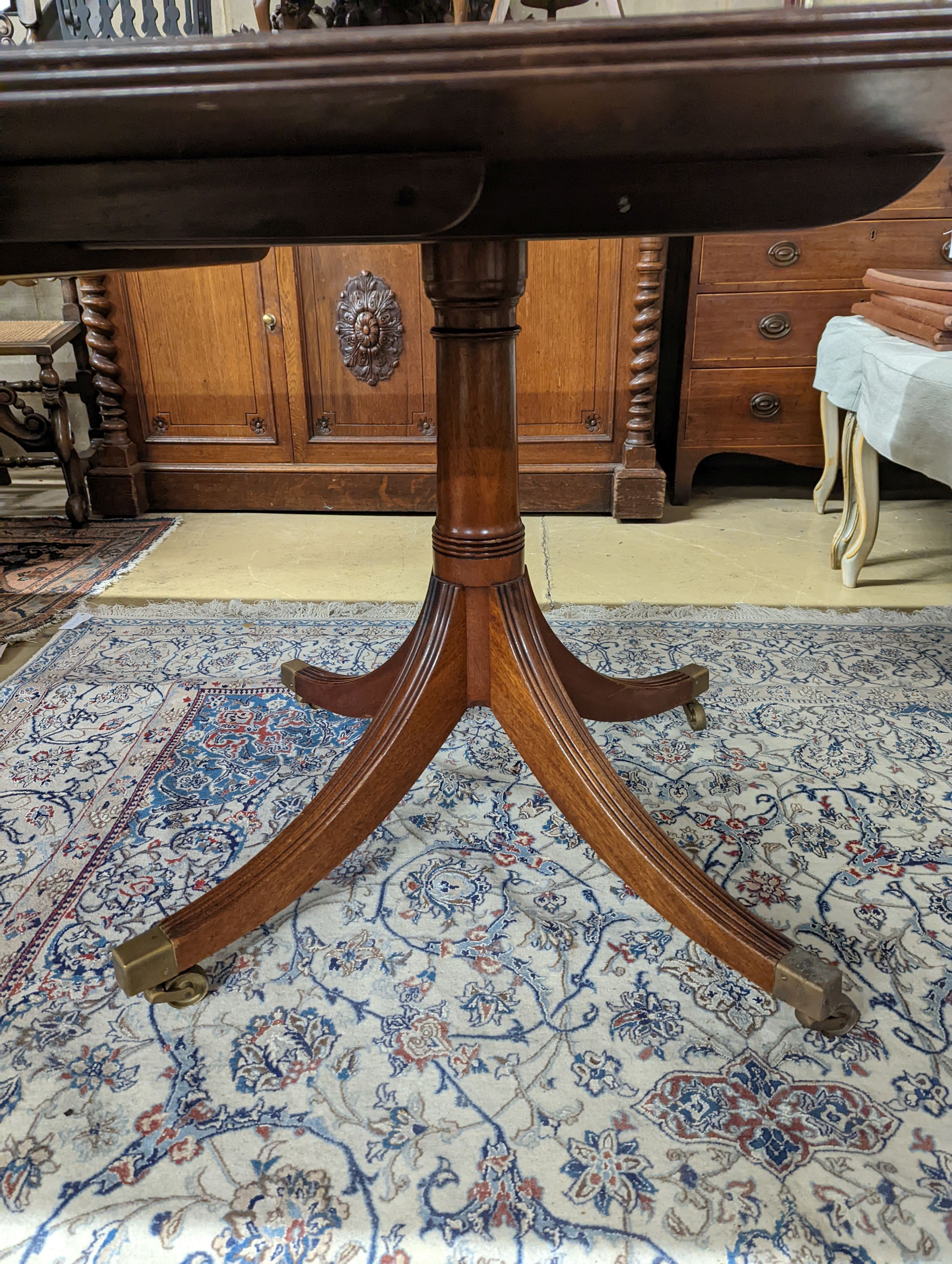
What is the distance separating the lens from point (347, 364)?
2.30m

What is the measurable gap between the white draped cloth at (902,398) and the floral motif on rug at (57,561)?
5.27 feet

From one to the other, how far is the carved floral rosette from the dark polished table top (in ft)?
5.53

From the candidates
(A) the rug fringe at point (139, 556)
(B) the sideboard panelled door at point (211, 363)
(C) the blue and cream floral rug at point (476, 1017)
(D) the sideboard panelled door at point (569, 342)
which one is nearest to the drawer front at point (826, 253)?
(D) the sideboard panelled door at point (569, 342)

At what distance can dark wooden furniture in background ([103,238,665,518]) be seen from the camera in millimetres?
2213

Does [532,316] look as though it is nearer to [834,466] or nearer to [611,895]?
[834,466]

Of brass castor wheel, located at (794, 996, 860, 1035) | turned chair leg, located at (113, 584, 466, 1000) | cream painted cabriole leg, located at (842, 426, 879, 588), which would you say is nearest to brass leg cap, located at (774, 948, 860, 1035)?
brass castor wheel, located at (794, 996, 860, 1035)

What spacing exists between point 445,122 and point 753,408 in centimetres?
192

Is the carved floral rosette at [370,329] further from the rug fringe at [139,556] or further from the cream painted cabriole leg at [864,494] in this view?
the cream painted cabriole leg at [864,494]

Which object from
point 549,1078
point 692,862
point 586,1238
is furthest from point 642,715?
point 586,1238

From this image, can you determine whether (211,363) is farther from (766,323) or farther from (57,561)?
(766,323)

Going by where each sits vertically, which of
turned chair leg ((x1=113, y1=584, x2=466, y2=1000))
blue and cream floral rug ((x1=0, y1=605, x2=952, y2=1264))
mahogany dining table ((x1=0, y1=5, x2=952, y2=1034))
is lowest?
blue and cream floral rug ((x1=0, y1=605, x2=952, y2=1264))

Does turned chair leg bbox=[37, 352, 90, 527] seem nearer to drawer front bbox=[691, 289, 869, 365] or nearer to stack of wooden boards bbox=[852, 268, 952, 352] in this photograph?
drawer front bbox=[691, 289, 869, 365]

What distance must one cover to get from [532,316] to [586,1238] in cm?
201

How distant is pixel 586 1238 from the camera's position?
64 cm
